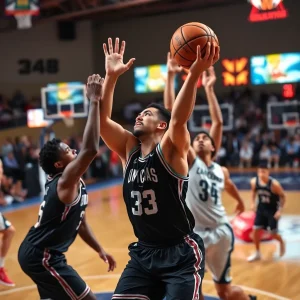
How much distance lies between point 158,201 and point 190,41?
1.11m

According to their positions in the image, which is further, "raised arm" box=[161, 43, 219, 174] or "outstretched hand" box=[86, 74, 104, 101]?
"outstretched hand" box=[86, 74, 104, 101]

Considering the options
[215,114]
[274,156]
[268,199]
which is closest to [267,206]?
[268,199]

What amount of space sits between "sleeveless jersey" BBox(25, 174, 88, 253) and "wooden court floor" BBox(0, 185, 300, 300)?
2.07 metres

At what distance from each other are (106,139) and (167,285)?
3.51 feet

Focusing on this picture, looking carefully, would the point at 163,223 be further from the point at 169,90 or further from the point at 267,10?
the point at 267,10

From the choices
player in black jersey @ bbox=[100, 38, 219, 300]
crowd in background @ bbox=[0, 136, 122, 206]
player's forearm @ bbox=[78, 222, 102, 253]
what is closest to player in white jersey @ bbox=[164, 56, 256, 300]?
player's forearm @ bbox=[78, 222, 102, 253]

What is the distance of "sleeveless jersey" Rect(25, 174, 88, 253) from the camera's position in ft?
12.5

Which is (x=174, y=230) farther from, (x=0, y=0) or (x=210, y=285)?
(x=0, y=0)

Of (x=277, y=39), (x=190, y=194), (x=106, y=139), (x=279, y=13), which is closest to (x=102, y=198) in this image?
(x=279, y=13)

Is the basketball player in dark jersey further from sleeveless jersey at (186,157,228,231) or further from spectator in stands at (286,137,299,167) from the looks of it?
spectator in stands at (286,137,299,167)

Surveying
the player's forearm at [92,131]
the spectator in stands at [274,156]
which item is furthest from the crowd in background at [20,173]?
the player's forearm at [92,131]

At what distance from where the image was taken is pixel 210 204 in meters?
4.90

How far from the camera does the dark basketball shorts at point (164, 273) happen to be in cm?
319

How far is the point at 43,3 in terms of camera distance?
1877cm
